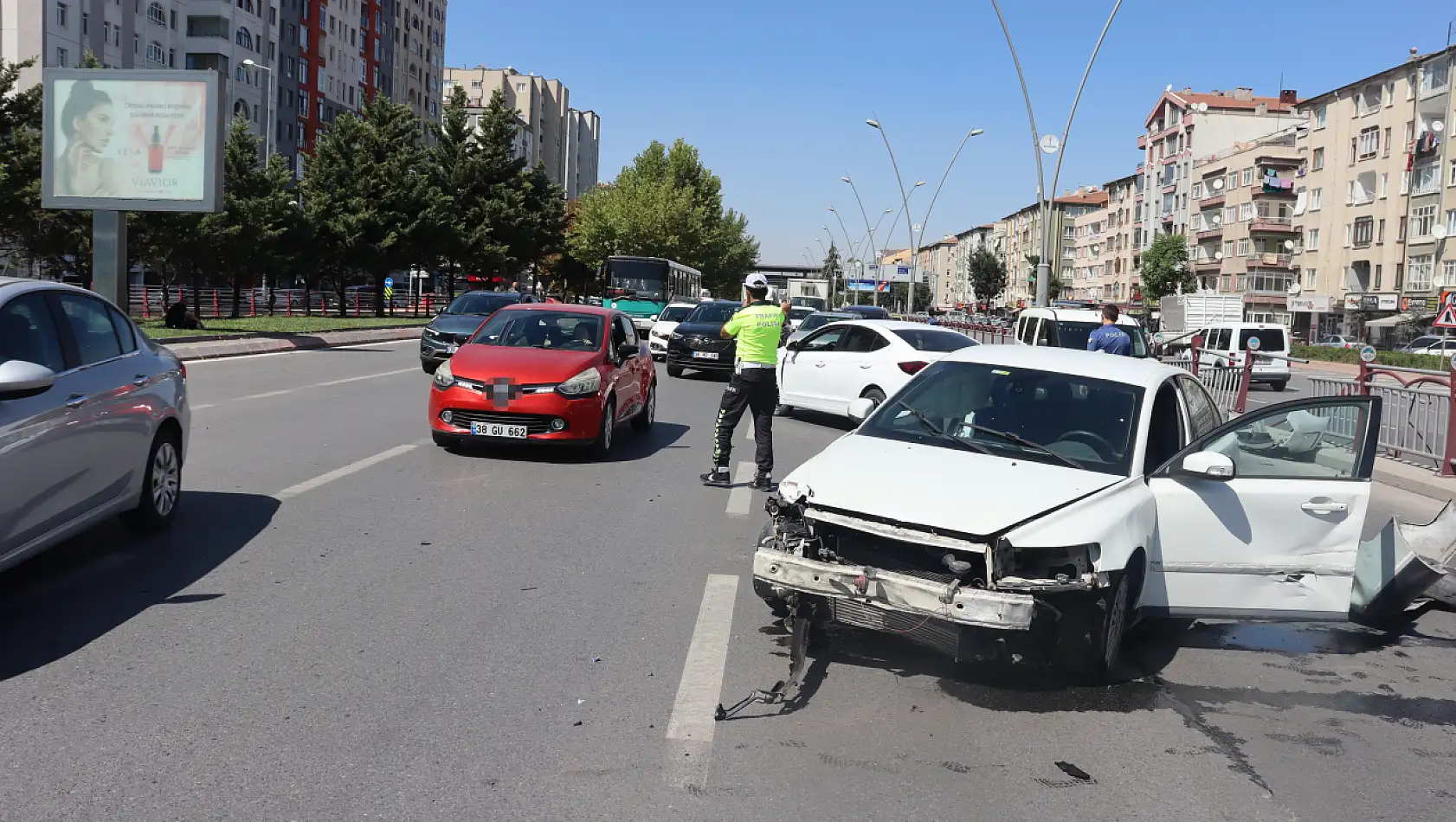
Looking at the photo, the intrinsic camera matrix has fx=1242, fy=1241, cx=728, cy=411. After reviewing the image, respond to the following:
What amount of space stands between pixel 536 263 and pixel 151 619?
223 feet

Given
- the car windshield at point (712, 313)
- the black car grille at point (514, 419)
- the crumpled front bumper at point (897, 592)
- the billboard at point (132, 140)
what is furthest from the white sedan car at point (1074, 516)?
the billboard at point (132, 140)

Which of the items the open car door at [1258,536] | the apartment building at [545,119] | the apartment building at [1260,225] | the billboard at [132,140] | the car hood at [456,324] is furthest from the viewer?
the apartment building at [545,119]

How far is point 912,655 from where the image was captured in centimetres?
558

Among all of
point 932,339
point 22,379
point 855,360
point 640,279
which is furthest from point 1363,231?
point 22,379

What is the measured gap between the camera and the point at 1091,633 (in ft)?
16.5

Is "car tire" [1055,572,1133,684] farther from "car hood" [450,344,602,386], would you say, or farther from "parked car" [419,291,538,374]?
"parked car" [419,291,538,374]

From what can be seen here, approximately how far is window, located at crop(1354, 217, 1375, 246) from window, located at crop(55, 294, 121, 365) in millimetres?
71370

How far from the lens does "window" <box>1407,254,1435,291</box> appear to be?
200 ft

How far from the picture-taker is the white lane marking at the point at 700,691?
413 centimetres

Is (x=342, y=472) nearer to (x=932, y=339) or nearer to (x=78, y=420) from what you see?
(x=78, y=420)

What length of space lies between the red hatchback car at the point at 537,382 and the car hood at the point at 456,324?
30.7 feet

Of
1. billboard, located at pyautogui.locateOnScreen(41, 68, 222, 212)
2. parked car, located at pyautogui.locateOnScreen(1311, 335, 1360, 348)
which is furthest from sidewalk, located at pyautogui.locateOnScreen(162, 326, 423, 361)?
parked car, located at pyautogui.locateOnScreen(1311, 335, 1360, 348)

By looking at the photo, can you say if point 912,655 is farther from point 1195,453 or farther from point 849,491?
point 1195,453

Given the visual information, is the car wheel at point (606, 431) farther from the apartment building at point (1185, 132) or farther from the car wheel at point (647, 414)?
the apartment building at point (1185, 132)
